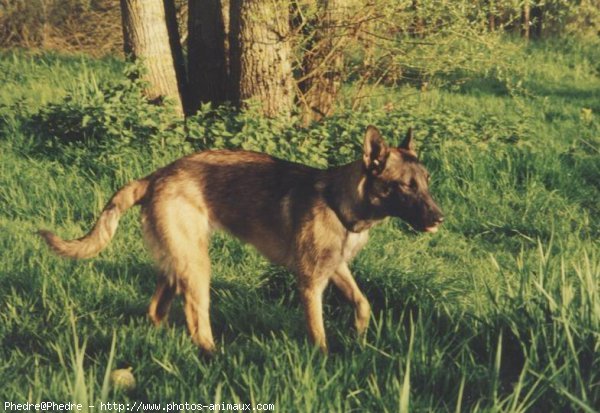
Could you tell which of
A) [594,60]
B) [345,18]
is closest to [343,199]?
[345,18]

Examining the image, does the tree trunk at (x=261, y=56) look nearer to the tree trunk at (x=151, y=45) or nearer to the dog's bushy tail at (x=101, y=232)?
the tree trunk at (x=151, y=45)

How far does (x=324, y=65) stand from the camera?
25.4ft

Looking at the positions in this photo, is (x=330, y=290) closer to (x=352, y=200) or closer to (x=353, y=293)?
(x=353, y=293)

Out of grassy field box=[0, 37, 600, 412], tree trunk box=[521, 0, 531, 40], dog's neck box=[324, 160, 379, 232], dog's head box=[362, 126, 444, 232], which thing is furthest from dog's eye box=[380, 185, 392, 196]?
tree trunk box=[521, 0, 531, 40]

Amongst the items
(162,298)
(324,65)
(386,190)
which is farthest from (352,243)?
(324,65)

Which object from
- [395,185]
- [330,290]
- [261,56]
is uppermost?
[261,56]

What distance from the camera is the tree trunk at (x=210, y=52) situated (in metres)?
8.23

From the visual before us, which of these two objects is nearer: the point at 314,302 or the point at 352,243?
the point at 314,302

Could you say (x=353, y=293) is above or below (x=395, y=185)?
below

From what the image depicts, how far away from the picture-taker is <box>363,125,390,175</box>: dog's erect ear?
4012 mm

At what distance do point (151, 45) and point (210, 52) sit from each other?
837 millimetres

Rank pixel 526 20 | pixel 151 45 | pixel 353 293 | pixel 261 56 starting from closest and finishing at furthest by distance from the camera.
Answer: pixel 353 293 < pixel 261 56 < pixel 151 45 < pixel 526 20

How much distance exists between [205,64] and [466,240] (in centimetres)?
390

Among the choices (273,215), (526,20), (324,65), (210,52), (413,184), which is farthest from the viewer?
(526,20)
